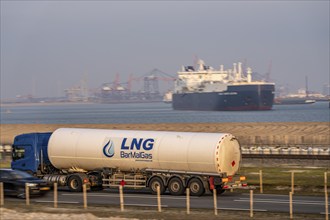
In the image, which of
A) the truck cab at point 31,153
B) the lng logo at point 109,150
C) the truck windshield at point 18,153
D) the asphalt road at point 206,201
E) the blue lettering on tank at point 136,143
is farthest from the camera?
the truck windshield at point 18,153

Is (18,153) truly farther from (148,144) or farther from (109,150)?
(148,144)

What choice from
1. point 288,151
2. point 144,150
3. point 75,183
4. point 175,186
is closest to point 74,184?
point 75,183

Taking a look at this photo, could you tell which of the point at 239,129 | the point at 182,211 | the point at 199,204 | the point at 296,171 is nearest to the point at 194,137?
the point at 199,204

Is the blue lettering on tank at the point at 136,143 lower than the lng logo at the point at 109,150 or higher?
higher

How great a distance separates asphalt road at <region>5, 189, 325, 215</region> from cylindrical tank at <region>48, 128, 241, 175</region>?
4.23 feet

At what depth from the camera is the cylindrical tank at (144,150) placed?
32.3 metres

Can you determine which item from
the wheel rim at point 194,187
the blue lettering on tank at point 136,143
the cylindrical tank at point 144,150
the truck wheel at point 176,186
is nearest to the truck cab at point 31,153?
the cylindrical tank at point 144,150

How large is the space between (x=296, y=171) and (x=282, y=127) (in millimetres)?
59066

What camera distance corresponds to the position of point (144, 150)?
3347cm

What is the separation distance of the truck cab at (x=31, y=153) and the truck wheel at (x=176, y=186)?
6.82 meters

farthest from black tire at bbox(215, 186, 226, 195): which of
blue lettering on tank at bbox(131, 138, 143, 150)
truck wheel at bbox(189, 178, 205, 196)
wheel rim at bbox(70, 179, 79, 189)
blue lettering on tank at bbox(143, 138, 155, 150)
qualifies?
wheel rim at bbox(70, 179, 79, 189)

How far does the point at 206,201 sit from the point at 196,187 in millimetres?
2069

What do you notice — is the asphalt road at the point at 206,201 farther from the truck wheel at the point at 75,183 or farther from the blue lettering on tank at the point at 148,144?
the blue lettering on tank at the point at 148,144

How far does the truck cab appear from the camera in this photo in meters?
36.4
